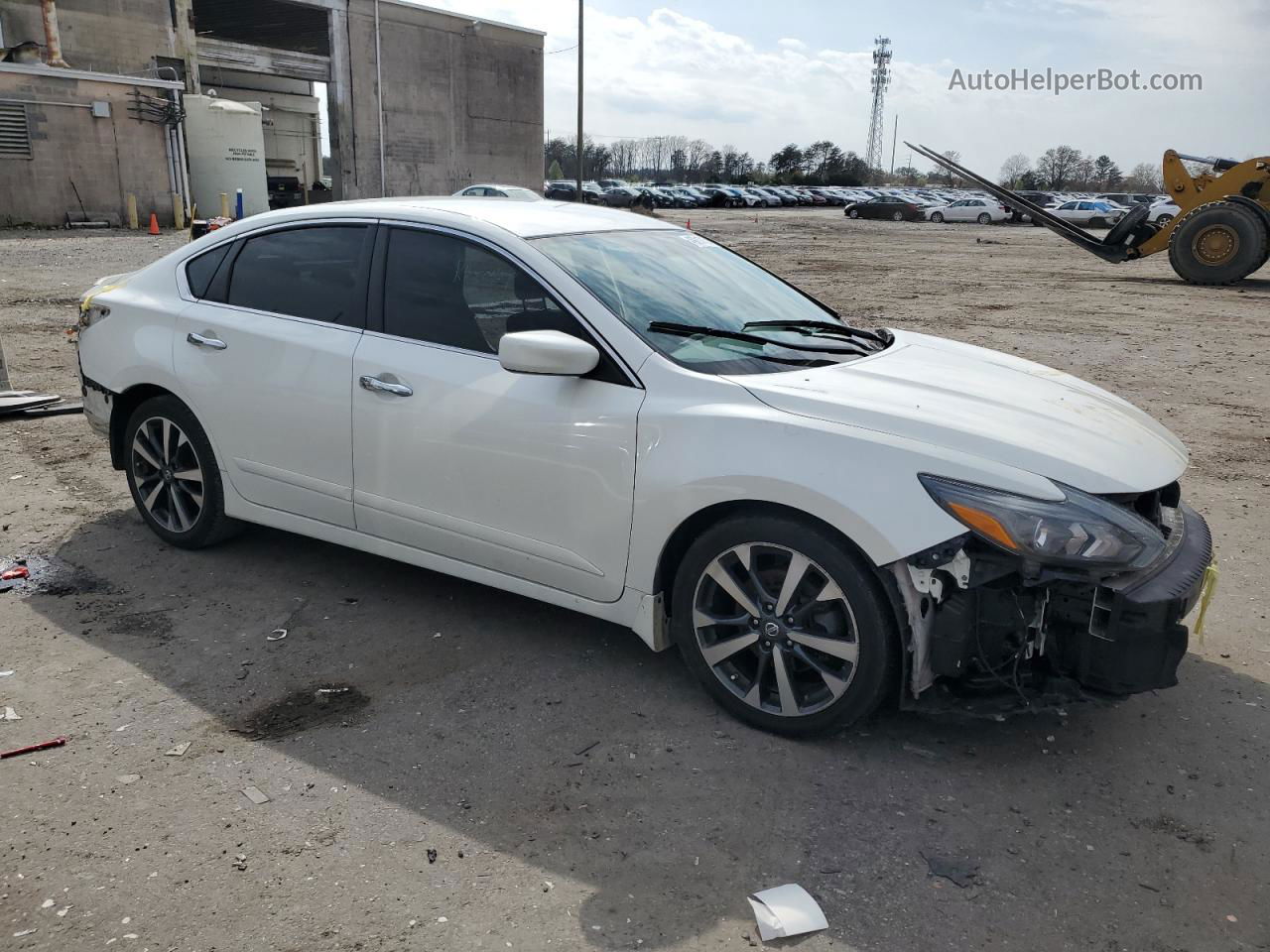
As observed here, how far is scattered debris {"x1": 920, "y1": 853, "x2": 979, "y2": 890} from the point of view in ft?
8.97

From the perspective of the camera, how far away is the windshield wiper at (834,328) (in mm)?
4070

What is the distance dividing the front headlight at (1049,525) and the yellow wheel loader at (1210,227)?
17.1 meters

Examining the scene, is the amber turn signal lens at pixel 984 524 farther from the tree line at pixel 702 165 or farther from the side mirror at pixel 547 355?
the tree line at pixel 702 165

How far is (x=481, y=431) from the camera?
373 centimetres

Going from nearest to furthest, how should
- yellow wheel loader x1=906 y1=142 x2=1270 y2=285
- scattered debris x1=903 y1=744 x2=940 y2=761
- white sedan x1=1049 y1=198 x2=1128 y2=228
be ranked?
scattered debris x1=903 y1=744 x2=940 y2=761 → yellow wheel loader x1=906 y1=142 x2=1270 y2=285 → white sedan x1=1049 y1=198 x2=1128 y2=228

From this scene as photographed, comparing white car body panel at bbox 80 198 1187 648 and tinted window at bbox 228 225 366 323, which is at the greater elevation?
tinted window at bbox 228 225 366 323

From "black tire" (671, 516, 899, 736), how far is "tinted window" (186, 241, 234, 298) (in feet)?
9.04

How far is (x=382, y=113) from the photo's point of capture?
1730 inches

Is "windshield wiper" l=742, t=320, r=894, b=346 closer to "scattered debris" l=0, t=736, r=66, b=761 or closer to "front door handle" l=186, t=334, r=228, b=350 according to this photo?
"front door handle" l=186, t=334, r=228, b=350

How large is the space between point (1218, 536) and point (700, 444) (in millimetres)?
3597

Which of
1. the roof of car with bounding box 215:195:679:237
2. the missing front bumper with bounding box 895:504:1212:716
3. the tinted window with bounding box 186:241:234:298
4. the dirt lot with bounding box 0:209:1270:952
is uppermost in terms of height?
the roof of car with bounding box 215:195:679:237

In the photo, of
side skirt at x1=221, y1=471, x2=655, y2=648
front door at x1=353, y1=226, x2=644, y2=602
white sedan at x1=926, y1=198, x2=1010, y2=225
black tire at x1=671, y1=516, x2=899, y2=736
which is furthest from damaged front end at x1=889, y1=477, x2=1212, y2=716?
white sedan at x1=926, y1=198, x2=1010, y2=225

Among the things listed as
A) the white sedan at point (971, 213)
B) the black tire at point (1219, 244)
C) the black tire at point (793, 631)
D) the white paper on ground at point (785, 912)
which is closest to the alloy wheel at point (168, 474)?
the black tire at point (793, 631)

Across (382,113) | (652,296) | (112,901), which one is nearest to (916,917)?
(112,901)
